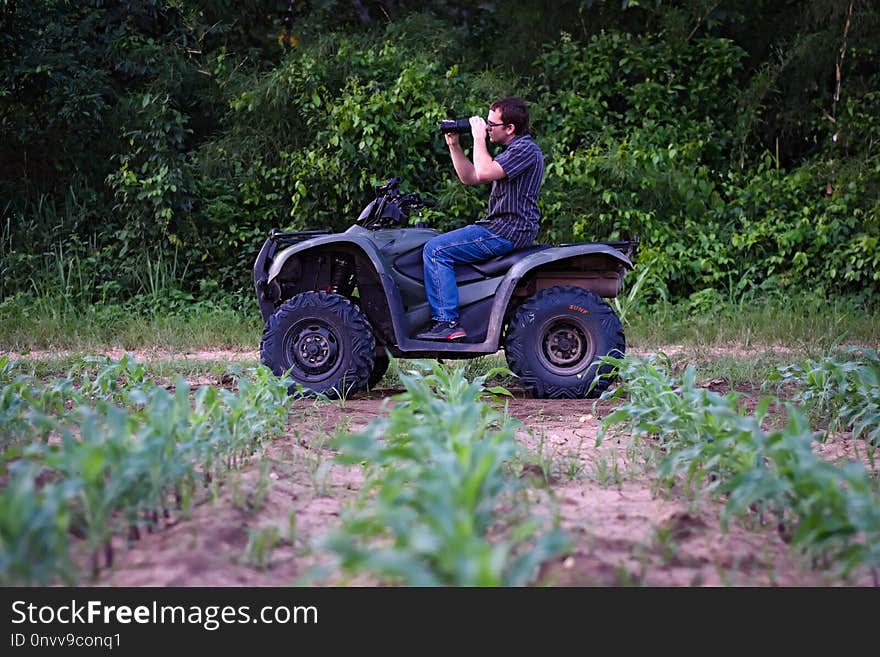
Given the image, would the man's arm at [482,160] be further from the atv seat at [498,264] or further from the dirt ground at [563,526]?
the dirt ground at [563,526]

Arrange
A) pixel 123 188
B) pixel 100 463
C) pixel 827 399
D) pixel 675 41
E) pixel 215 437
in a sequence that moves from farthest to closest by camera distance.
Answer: pixel 675 41 → pixel 123 188 → pixel 827 399 → pixel 215 437 → pixel 100 463

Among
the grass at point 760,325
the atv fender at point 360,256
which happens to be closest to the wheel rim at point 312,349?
the atv fender at point 360,256

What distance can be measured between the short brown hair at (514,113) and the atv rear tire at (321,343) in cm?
142

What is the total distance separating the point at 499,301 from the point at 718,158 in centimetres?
717

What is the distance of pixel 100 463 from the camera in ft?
8.41

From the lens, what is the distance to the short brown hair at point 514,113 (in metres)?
6.39

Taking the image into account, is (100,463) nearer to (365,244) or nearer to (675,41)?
(365,244)

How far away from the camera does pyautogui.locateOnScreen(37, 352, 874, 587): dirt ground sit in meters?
2.60

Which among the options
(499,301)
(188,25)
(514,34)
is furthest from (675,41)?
(499,301)

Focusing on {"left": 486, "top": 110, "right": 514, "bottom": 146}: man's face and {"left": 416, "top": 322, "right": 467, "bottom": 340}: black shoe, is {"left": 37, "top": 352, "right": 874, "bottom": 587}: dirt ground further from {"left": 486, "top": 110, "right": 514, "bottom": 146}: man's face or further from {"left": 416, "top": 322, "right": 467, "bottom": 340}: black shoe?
{"left": 486, "top": 110, "right": 514, "bottom": 146}: man's face

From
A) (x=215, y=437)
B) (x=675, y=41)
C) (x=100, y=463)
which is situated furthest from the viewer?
(x=675, y=41)

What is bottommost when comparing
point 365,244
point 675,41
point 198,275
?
point 198,275

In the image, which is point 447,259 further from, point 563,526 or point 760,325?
point 760,325

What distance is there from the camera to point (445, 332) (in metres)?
6.29
